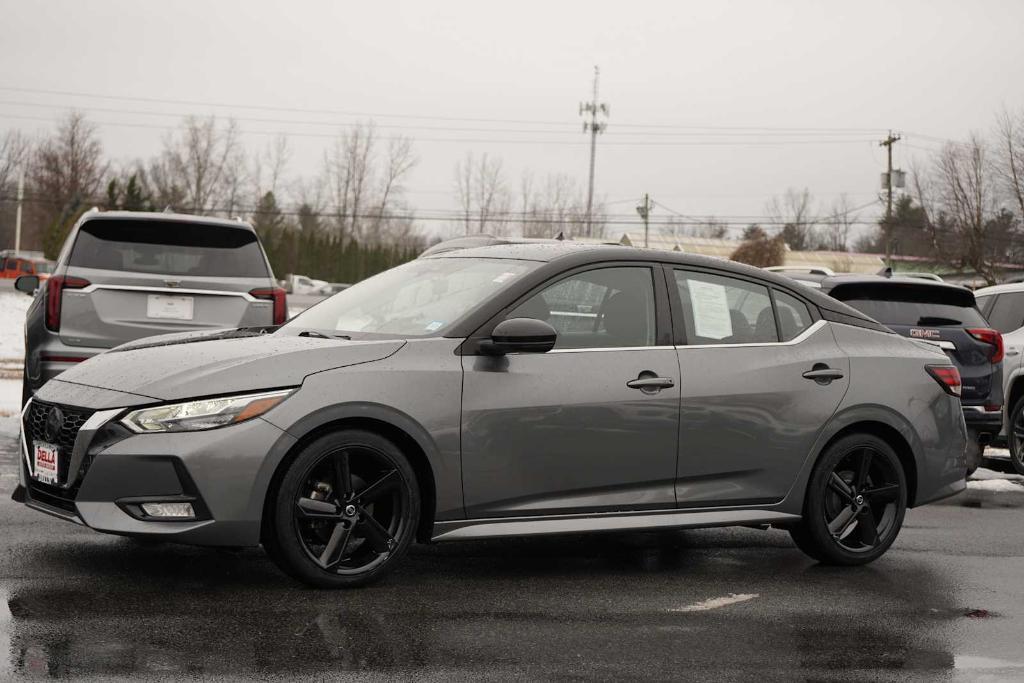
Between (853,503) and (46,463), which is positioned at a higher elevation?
(46,463)

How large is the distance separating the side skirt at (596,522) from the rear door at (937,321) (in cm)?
468

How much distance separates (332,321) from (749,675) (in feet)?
9.58

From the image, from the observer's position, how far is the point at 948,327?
11180 millimetres

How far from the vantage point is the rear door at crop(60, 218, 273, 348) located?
31.2 feet

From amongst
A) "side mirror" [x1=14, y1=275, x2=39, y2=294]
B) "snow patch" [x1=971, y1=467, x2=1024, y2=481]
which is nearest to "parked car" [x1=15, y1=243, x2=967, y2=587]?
"snow patch" [x1=971, y1=467, x2=1024, y2=481]

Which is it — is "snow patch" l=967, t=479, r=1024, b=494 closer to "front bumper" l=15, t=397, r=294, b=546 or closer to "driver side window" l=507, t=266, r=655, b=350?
"driver side window" l=507, t=266, r=655, b=350

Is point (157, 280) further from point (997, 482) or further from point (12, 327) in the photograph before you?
point (12, 327)

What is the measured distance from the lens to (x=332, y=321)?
21.9 feet

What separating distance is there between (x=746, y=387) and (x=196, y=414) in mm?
2785

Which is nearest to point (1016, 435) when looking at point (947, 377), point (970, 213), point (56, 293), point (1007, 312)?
point (1007, 312)

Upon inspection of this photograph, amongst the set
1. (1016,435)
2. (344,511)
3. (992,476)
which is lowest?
(992,476)

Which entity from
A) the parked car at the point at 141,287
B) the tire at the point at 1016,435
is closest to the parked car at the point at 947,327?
the tire at the point at 1016,435

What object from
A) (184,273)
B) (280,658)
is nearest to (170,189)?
(184,273)

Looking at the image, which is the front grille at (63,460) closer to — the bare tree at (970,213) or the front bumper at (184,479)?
the front bumper at (184,479)
